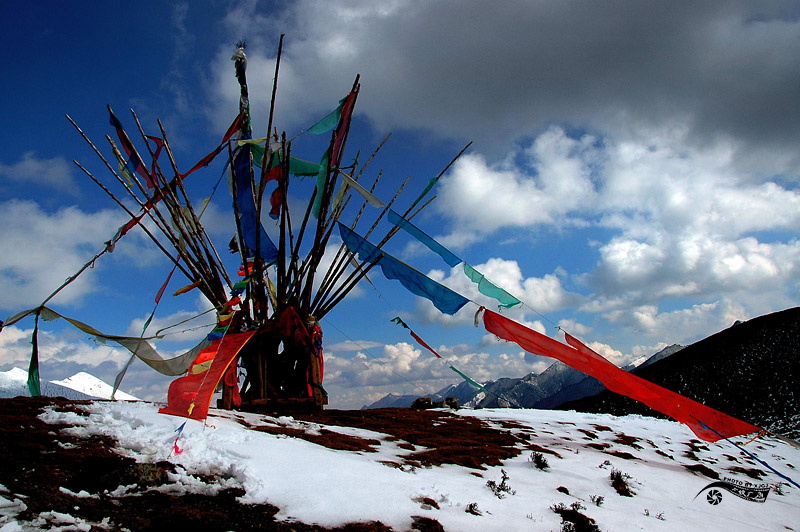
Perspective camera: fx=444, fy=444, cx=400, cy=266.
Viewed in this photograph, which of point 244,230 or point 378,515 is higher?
point 244,230

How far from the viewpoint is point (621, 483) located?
5.84m

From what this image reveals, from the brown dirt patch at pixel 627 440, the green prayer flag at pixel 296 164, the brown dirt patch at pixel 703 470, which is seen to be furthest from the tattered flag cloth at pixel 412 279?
the brown dirt patch at pixel 627 440

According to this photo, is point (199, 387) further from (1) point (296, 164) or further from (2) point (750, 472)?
(2) point (750, 472)

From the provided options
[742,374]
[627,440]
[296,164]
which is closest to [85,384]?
[296,164]

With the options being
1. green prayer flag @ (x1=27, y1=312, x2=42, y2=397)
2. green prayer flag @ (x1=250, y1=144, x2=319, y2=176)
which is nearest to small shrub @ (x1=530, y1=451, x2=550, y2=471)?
green prayer flag @ (x1=250, y1=144, x2=319, y2=176)

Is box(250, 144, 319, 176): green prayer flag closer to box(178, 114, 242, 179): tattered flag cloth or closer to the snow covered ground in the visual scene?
box(178, 114, 242, 179): tattered flag cloth

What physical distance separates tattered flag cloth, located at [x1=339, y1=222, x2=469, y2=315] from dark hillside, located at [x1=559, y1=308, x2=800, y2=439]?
18051mm

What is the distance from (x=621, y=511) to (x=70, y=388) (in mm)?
16752

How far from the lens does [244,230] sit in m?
8.76

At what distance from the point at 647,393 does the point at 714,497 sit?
2.34 metres

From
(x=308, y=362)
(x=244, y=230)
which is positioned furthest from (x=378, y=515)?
(x=244, y=230)

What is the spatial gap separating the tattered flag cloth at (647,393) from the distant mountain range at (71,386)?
457 inches

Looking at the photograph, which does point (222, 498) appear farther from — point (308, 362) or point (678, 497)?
point (678, 497)

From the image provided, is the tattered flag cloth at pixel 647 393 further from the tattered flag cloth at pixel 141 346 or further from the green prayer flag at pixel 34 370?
the green prayer flag at pixel 34 370
